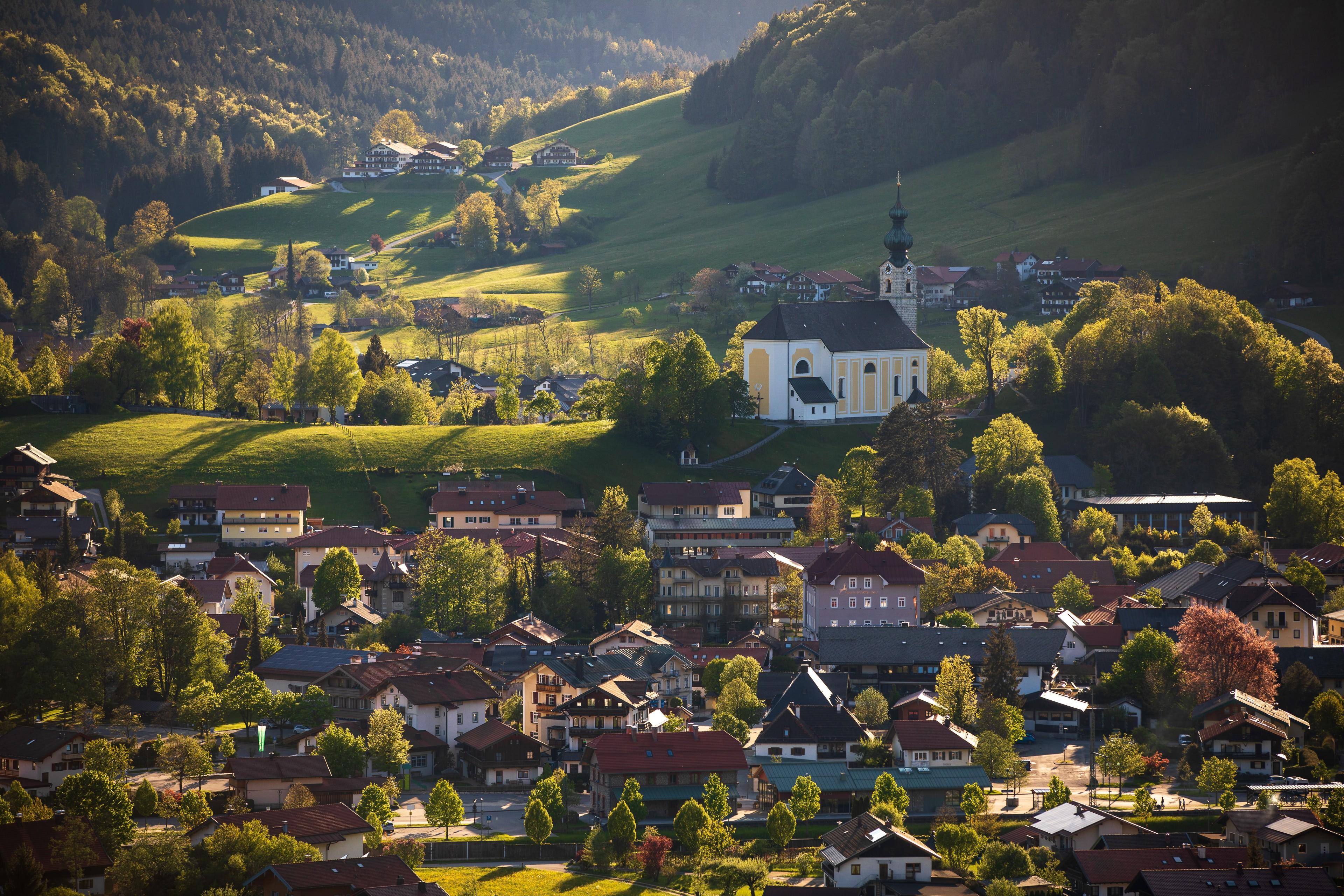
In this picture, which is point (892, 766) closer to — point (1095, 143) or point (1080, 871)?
point (1080, 871)

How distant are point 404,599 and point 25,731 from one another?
85.5ft

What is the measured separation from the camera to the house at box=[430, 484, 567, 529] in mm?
93188

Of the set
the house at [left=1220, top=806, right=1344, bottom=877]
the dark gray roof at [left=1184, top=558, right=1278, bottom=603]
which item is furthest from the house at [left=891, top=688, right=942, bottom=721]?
the dark gray roof at [left=1184, top=558, right=1278, bottom=603]

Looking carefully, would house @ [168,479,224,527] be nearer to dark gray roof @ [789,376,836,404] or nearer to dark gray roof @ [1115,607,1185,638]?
dark gray roof @ [789,376,836,404]

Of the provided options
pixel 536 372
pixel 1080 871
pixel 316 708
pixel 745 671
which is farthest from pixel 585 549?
pixel 536 372

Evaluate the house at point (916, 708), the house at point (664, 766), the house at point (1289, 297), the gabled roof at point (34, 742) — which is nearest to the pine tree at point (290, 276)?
the house at point (1289, 297)

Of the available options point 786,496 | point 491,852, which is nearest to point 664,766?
point 491,852

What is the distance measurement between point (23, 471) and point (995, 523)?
2126 inches

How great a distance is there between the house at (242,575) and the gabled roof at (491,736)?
67.0ft

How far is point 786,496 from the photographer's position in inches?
3875

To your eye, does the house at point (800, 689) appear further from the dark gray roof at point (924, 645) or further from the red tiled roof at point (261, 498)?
the red tiled roof at point (261, 498)

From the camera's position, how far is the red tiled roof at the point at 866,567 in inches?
3150

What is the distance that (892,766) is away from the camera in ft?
202

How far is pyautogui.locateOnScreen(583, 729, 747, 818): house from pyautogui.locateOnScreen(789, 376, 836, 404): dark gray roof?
5547 cm
